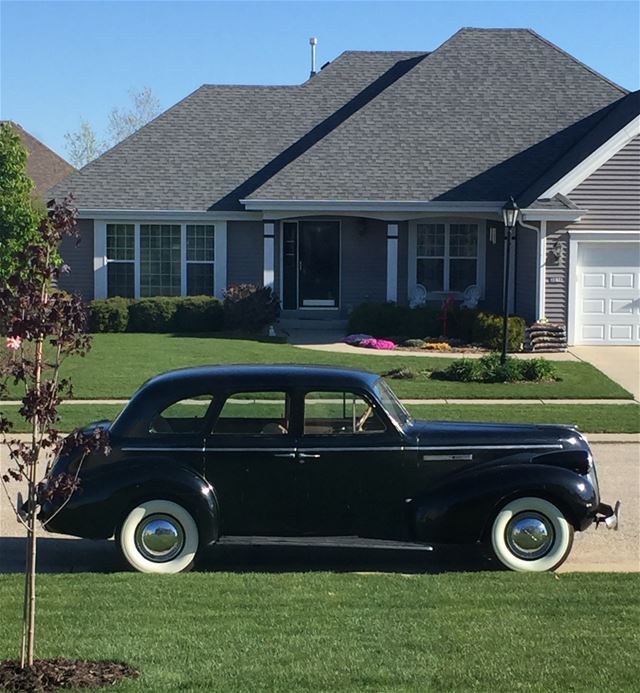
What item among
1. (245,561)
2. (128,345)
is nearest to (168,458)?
(245,561)

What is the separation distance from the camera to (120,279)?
28906 mm

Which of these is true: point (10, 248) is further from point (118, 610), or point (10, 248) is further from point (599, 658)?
point (599, 658)

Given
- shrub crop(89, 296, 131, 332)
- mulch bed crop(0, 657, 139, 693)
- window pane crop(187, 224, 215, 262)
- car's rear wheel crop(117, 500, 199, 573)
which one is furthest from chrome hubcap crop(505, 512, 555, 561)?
window pane crop(187, 224, 215, 262)

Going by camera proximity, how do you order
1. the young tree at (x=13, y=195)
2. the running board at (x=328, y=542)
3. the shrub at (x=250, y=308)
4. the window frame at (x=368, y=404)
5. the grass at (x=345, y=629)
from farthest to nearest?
the young tree at (x=13, y=195) → the shrub at (x=250, y=308) → the window frame at (x=368, y=404) → the running board at (x=328, y=542) → the grass at (x=345, y=629)

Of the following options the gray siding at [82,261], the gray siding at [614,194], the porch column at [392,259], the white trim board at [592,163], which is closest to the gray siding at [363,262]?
the porch column at [392,259]

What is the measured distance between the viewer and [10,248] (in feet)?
93.8

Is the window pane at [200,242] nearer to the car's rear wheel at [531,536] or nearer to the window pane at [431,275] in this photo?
the window pane at [431,275]

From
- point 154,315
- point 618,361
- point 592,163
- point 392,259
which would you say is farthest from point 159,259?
point 618,361

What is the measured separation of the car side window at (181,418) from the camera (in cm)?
872

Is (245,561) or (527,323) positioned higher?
(527,323)

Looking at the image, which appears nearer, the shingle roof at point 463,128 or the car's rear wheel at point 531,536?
the car's rear wheel at point 531,536

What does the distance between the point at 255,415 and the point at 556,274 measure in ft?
53.9

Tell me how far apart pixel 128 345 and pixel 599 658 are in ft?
61.6

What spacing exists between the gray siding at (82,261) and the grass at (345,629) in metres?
21.2
